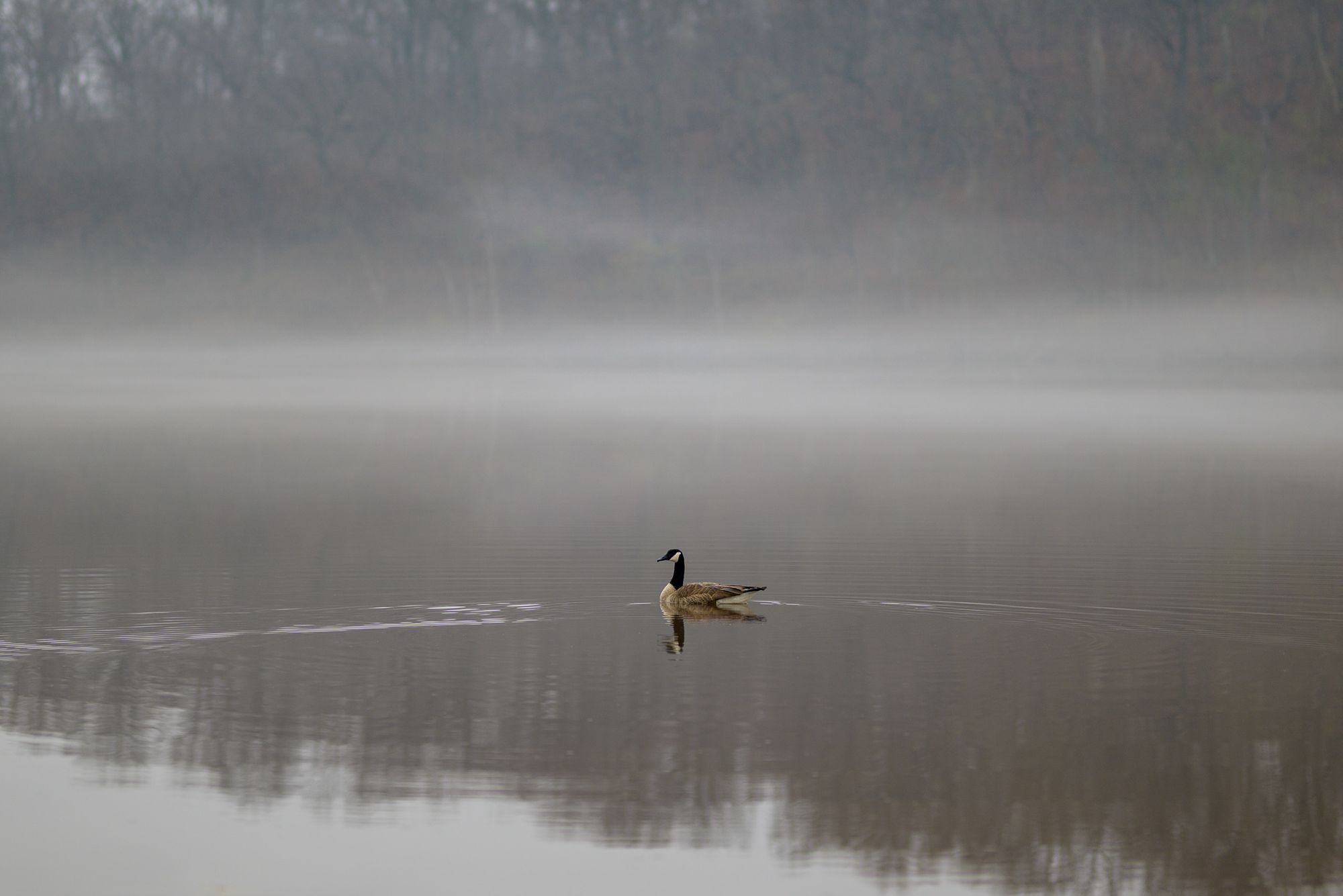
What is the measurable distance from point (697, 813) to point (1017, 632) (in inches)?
171

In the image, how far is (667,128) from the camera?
304 ft

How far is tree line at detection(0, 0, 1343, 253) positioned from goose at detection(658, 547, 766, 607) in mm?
76755

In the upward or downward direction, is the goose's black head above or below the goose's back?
above

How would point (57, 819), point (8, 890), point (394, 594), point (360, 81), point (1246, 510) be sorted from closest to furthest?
point (8, 890) → point (57, 819) → point (394, 594) → point (1246, 510) → point (360, 81)

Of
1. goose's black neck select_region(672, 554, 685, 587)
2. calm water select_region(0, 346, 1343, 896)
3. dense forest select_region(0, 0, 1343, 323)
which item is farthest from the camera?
dense forest select_region(0, 0, 1343, 323)

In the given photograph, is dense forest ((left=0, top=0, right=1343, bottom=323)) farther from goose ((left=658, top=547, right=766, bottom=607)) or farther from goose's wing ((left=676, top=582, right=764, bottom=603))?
goose's wing ((left=676, top=582, right=764, bottom=603))

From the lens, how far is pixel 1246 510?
65.1 ft

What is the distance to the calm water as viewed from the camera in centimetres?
691

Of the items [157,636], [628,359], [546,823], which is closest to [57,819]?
[546,823]

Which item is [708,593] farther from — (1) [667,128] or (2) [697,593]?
(1) [667,128]

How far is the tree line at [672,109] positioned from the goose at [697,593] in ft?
252

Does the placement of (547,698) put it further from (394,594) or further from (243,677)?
(394,594)

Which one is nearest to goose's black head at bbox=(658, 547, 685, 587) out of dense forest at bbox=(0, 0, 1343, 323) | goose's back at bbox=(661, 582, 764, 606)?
goose's back at bbox=(661, 582, 764, 606)

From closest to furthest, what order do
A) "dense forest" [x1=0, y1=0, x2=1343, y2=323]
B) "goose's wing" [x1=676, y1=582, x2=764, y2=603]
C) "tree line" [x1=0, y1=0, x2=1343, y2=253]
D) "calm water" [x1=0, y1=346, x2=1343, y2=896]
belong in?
"calm water" [x1=0, y1=346, x2=1343, y2=896] < "goose's wing" [x1=676, y1=582, x2=764, y2=603] < "dense forest" [x1=0, y1=0, x2=1343, y2=323] < "tree line" [x1=0, y1=0, x2=1343, y2=253]
